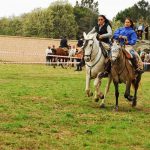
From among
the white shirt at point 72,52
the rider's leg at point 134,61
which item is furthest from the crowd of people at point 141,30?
the rider's leg at point 134,61

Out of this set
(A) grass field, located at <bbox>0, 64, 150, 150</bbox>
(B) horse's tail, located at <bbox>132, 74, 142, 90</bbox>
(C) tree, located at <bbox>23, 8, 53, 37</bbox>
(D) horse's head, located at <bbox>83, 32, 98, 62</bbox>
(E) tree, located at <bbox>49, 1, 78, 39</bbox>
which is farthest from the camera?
(E) tree, located at <bbox>49, 1, 78, 39</bbox>

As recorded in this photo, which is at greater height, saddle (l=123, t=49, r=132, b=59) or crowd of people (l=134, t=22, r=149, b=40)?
crowd of people (l=134, t=22, r=149, b=40)

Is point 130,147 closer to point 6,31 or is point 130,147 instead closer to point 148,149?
point 148,149

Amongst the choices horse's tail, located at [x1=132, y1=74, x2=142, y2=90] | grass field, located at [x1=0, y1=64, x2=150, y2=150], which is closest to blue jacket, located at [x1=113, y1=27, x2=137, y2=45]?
horse's tail, located at [x1=132, y1=74, x2=142, y2=90]

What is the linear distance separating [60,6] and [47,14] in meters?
3.99

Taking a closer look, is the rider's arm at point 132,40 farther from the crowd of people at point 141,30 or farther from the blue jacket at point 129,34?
the crowd of people at point 141,30

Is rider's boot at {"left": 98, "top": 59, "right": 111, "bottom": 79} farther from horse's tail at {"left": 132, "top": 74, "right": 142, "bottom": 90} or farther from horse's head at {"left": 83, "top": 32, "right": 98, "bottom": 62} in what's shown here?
horse's tail at {"left": 132, "top": 74, "right": 142, "bottom": 90}

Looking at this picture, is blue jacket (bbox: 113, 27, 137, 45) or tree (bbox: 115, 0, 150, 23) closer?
blue jacket (bbox: 113, 27, 137, 45)

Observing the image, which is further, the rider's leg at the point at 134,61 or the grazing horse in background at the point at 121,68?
the rider's leg at the point at 134,61

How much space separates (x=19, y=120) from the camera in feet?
31.1

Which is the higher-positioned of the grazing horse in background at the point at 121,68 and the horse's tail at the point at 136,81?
the grazing horse in background at the point at 121,68

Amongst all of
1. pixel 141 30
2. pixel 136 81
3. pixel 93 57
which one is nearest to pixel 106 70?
pixel 93 57

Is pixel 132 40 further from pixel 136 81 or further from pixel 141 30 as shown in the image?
pixel 141 30

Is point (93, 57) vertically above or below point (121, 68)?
above
